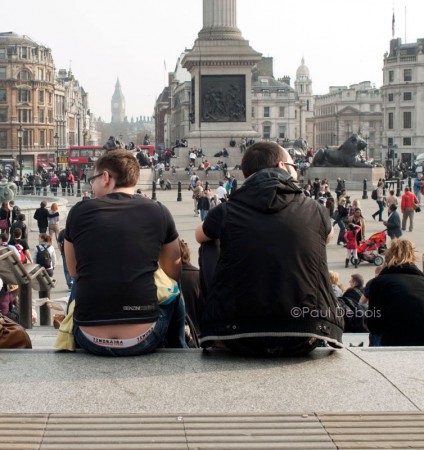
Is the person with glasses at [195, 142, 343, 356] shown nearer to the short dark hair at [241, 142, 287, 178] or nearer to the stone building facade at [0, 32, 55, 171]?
the short dark hair at [241, 142, 287, 178]

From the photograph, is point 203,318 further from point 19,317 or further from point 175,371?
point 19,317

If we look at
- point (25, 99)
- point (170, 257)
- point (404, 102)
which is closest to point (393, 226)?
point (170, 257)

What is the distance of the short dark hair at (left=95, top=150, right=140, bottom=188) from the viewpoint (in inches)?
224

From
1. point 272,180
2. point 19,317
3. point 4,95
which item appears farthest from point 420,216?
point 4,95

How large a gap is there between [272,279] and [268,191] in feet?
1.70

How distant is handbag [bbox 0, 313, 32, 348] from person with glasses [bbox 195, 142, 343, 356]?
46.0 inches

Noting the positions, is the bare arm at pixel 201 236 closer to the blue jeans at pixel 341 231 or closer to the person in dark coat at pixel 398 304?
the person in dark coat at pixel 398 304

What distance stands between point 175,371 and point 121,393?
483mm

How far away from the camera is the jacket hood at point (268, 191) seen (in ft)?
17.2

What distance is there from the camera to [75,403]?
441 centimetres

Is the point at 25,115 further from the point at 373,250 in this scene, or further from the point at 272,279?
the point at 272,279

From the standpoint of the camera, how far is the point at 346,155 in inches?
1960

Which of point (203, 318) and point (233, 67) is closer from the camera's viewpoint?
point (203, 318)

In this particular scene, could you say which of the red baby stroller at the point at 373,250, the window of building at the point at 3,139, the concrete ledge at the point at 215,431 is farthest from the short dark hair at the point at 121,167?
the window of building at the point at 3,139
